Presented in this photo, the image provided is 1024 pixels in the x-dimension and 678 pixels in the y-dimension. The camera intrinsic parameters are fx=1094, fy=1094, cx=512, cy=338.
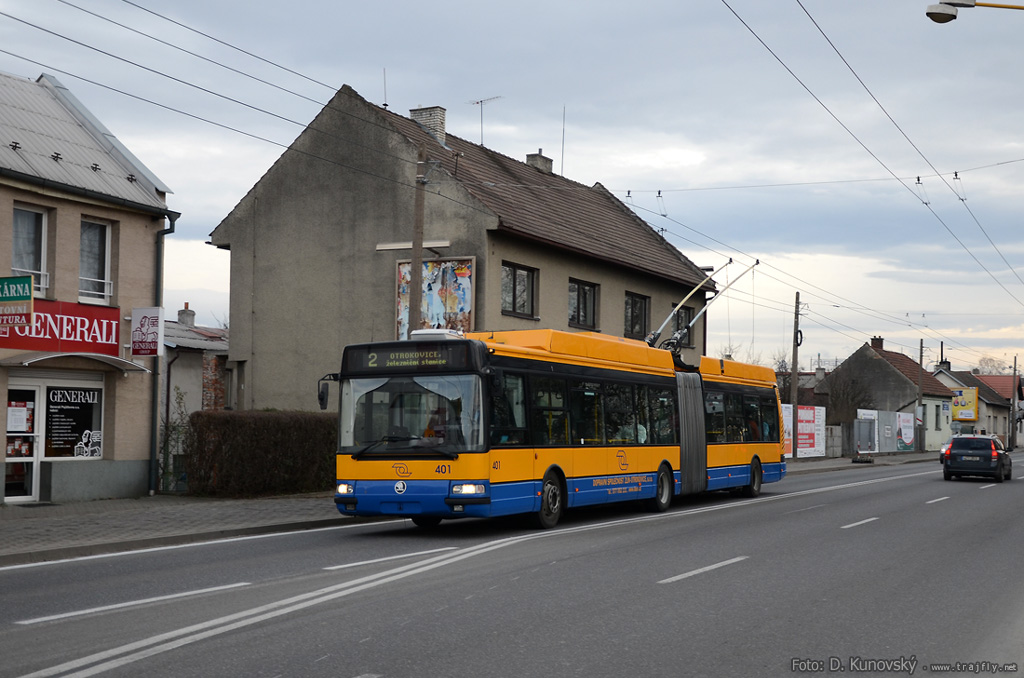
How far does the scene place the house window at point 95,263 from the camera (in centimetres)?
2033

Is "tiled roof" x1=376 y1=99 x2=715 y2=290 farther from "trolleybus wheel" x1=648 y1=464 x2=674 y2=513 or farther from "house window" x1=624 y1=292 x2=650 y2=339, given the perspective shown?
"trolleybus wheel" x1=648 y1=464 x2=674 y2=513

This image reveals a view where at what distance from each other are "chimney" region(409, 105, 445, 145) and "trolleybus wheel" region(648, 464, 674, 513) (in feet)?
51.0

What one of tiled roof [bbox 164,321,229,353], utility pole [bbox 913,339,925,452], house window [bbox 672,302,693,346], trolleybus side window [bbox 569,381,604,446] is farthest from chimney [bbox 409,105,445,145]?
utility pole [bbox 913,339,925,452]

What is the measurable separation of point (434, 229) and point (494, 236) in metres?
1.72

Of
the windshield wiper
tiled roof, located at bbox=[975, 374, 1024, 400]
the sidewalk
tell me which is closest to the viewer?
the sidewalk

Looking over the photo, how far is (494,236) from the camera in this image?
1112 inches

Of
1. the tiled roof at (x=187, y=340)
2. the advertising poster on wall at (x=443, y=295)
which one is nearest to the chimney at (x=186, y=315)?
the tiled roof at (x=187, y=340)

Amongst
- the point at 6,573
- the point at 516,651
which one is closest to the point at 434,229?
the point at 6,573

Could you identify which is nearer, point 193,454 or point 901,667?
point 901,667

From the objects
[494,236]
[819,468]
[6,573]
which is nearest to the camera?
[6,573]

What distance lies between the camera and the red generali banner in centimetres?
1873

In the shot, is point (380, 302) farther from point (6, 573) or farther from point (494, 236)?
point (6, 573)

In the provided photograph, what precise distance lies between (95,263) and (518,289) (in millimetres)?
11913

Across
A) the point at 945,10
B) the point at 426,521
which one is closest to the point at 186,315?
the point at 426,521
